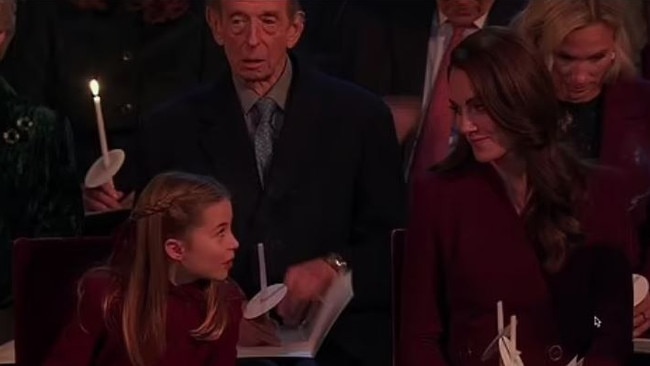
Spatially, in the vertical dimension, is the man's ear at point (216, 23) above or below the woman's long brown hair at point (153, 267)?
above

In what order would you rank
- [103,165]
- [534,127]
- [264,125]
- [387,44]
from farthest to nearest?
[387,44] → [264,125] → [103,165] → [534,127]

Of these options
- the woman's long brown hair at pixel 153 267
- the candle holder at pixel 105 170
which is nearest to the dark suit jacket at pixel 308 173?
the candle holder at pixel 105 170

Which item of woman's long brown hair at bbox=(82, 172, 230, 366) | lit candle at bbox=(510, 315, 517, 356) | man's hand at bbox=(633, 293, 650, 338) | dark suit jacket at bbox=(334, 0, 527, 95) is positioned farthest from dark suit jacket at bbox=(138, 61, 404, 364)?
lit candle at bbox=(510, 315, 517, 356)

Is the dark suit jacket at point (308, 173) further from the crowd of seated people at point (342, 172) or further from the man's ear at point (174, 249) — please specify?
the man's ear at point (174, 249)

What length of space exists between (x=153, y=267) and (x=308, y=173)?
0.59m

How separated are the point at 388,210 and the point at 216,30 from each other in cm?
59


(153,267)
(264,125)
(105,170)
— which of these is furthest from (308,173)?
(153,267)

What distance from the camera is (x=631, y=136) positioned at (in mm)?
3824

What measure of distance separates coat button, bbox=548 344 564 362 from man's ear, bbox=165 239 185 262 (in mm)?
764

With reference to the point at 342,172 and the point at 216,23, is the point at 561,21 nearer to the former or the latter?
the point at 342,172

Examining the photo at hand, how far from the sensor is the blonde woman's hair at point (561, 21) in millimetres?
3783

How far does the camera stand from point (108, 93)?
4.46m

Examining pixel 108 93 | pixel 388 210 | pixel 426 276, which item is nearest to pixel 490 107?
pixel 426 276

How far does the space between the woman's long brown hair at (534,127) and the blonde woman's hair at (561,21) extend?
517 millimetres
